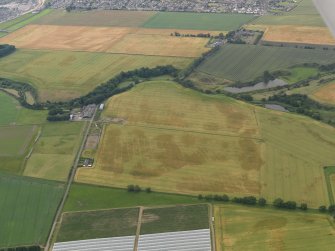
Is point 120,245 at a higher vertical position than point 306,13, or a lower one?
lower

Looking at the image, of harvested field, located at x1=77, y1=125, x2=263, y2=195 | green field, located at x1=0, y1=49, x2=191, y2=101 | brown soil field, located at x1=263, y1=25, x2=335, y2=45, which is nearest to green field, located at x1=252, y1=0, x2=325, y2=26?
brown soil field, located at x1=263, y1=25, x2=335, y2=45

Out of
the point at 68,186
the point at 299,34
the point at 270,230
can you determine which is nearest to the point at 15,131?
the point at 68,186

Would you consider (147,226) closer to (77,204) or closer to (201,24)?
(77,204)

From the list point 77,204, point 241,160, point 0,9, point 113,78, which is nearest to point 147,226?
point 77,204

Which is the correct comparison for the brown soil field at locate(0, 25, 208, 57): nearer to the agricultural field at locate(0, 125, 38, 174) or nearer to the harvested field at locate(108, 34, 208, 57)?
the harvested field at locate(108, 34, 208, 57)

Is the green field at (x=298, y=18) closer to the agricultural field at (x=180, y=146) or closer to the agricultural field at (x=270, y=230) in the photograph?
the agricultural field at (x=180, y=146)

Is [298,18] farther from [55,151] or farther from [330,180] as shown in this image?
[55,151]

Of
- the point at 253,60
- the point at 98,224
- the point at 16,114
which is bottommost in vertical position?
the point at 98,224
